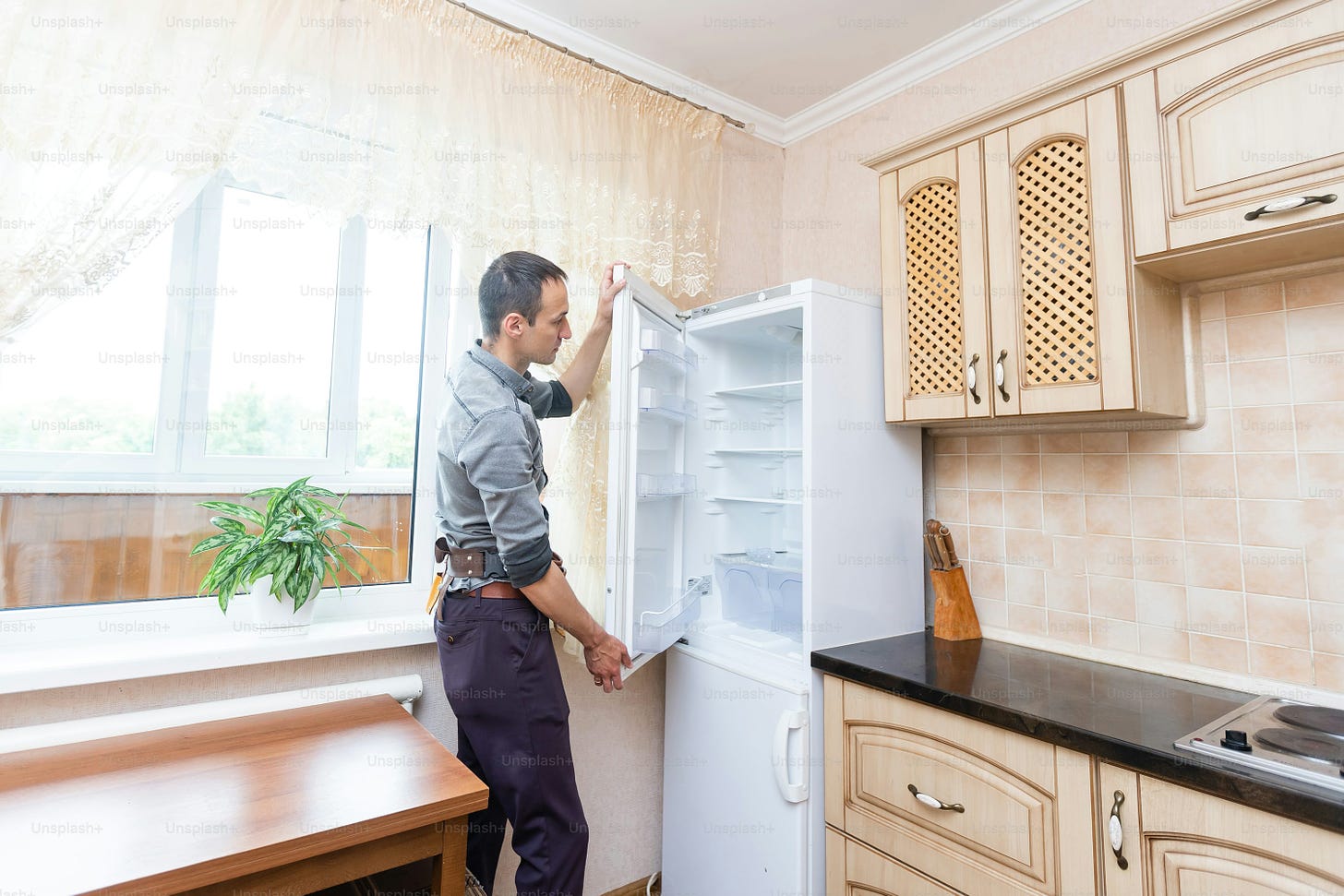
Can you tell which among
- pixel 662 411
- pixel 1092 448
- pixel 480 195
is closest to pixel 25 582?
pixel 480 195

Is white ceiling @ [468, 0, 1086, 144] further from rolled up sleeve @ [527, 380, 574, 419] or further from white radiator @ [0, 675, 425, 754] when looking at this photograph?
white radiator @ [0, 675, 425, 754]

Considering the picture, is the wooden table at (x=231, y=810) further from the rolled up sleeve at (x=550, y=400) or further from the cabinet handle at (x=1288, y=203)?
the cabinet handle at (x=1288, y=203)

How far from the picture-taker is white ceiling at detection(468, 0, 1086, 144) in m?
1.97

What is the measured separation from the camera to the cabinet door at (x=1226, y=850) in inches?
37.8

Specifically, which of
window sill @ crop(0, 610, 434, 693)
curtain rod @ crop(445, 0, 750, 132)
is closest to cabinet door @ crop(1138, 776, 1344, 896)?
window sill @ crop(0, 610, 434, 693)

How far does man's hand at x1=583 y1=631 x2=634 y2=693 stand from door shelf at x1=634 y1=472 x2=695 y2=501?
0.35 meters

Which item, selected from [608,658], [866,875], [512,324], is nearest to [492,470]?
[512,324]

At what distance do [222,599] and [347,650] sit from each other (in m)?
0.30

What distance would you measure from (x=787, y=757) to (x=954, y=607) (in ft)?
2.09

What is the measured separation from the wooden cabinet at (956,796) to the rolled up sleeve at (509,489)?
839 mm

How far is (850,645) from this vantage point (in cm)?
178

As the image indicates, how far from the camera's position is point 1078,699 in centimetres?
137

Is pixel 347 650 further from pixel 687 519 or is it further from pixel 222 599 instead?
pixel 687 519

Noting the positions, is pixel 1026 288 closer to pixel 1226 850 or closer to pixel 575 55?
pixel 1226 850
